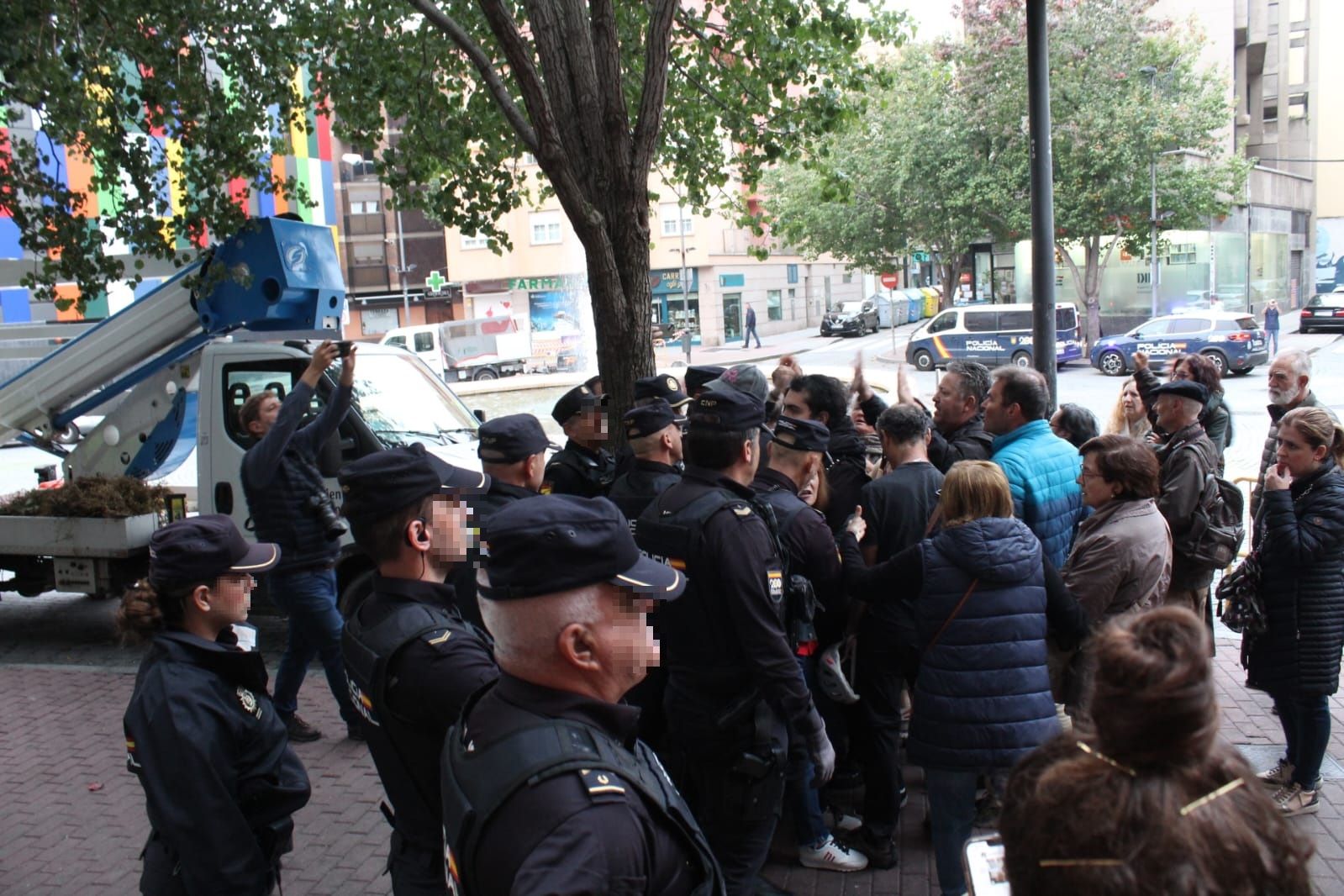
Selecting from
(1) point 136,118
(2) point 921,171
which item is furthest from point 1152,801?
(2) point 921,171

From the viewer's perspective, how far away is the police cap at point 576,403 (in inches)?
236

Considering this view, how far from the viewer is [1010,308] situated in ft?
102

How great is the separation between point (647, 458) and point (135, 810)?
345 cm

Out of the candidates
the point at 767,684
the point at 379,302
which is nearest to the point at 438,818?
the point at 767,684

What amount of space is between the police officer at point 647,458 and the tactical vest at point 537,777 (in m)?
2.66

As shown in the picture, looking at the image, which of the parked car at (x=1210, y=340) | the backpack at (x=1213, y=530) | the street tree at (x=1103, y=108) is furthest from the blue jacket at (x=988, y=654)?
the street tree at (x=1103, y=108)

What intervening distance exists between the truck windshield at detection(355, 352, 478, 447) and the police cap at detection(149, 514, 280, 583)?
431 centimetres

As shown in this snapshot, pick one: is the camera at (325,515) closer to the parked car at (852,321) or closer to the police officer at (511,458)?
the police officer at (511,458)

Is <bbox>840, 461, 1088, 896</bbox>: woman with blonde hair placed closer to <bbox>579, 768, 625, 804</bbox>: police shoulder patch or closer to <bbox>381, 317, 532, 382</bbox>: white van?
<bbox>579, 768, 625, 804</bbox>: police shoulder patch

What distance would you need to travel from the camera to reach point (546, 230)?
168 ft

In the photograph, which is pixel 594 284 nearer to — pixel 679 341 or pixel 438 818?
pixel 438 818

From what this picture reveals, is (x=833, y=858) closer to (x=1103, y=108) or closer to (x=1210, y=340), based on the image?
(x=1210, y=340)

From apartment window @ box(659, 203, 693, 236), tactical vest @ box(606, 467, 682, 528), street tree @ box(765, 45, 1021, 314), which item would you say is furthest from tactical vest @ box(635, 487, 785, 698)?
apartment window @ box(659, 203, 693, 236)

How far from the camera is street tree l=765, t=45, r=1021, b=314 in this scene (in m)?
32.9
